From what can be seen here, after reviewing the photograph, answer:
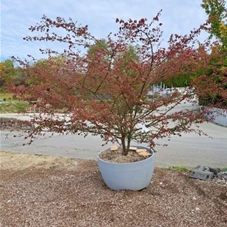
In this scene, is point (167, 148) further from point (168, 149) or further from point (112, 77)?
point (112, 77)

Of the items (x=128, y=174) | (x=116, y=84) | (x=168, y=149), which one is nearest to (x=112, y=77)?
(x=116, y=84)

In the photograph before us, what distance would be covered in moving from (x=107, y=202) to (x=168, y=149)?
8.84ft

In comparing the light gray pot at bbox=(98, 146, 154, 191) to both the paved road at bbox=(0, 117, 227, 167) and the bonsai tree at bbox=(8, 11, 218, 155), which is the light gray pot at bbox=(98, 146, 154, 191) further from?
the paved road at bbox=(0, 117, 227, 167)

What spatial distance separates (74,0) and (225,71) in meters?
2.18

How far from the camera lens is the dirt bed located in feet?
6.75

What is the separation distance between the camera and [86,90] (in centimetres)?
261

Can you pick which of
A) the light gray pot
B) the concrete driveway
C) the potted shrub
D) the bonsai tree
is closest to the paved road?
the concrete driveway

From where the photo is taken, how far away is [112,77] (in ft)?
8.05

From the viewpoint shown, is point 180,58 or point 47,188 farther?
point 47,188

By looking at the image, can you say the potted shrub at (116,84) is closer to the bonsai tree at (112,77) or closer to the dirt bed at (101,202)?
the bonsai tree at (112,77)

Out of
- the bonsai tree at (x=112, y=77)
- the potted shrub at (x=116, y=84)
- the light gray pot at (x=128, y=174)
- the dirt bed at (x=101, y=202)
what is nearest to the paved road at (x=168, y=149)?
the dirt bed at (x=101, y=202)

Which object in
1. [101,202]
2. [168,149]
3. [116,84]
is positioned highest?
[116,84]

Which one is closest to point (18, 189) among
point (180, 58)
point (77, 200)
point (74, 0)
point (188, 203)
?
point (77, 200)

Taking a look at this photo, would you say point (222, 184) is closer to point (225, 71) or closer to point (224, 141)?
point (225, 71)
